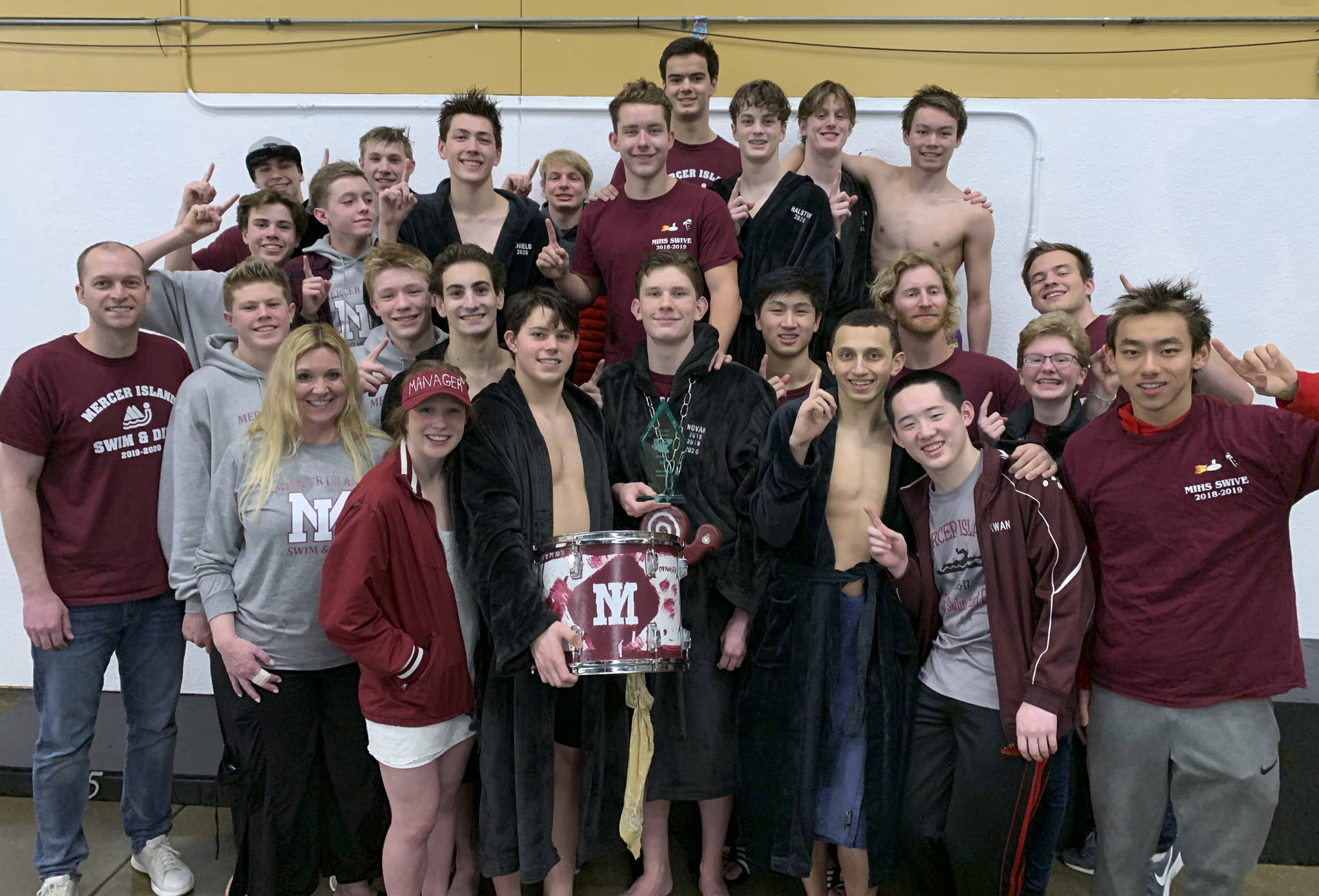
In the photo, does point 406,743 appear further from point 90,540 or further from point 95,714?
point 90,540

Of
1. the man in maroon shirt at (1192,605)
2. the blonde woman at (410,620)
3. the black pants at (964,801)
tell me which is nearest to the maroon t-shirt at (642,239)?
the blonde woman at (410,620)

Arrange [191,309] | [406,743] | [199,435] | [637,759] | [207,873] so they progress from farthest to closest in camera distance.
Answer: [191,309]
[207,873]
[199,435]
[637,759]
[406,743]

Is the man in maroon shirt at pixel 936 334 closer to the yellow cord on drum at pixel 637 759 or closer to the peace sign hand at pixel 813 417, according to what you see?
the peace sign hand at pixel 813 417

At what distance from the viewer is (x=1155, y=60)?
14.9 feet

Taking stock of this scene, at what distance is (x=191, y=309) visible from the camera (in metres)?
3.54

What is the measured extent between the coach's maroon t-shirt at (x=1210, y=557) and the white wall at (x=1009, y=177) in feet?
7.50

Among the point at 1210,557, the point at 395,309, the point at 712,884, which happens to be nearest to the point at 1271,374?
the point at 1210,557

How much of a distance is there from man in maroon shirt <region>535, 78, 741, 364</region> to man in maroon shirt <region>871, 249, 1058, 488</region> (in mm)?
638

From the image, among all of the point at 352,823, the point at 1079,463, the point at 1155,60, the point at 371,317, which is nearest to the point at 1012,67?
the point at 1155,60

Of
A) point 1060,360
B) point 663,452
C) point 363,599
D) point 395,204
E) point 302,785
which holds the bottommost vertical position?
point 302,785

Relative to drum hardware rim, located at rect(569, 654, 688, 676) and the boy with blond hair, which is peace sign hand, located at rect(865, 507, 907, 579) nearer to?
drum hardware rim, located at rect(569, 654, 688, 676)

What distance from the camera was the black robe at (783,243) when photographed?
3.80 metres

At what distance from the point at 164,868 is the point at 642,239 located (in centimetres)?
299

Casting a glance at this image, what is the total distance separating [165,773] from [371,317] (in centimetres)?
188
